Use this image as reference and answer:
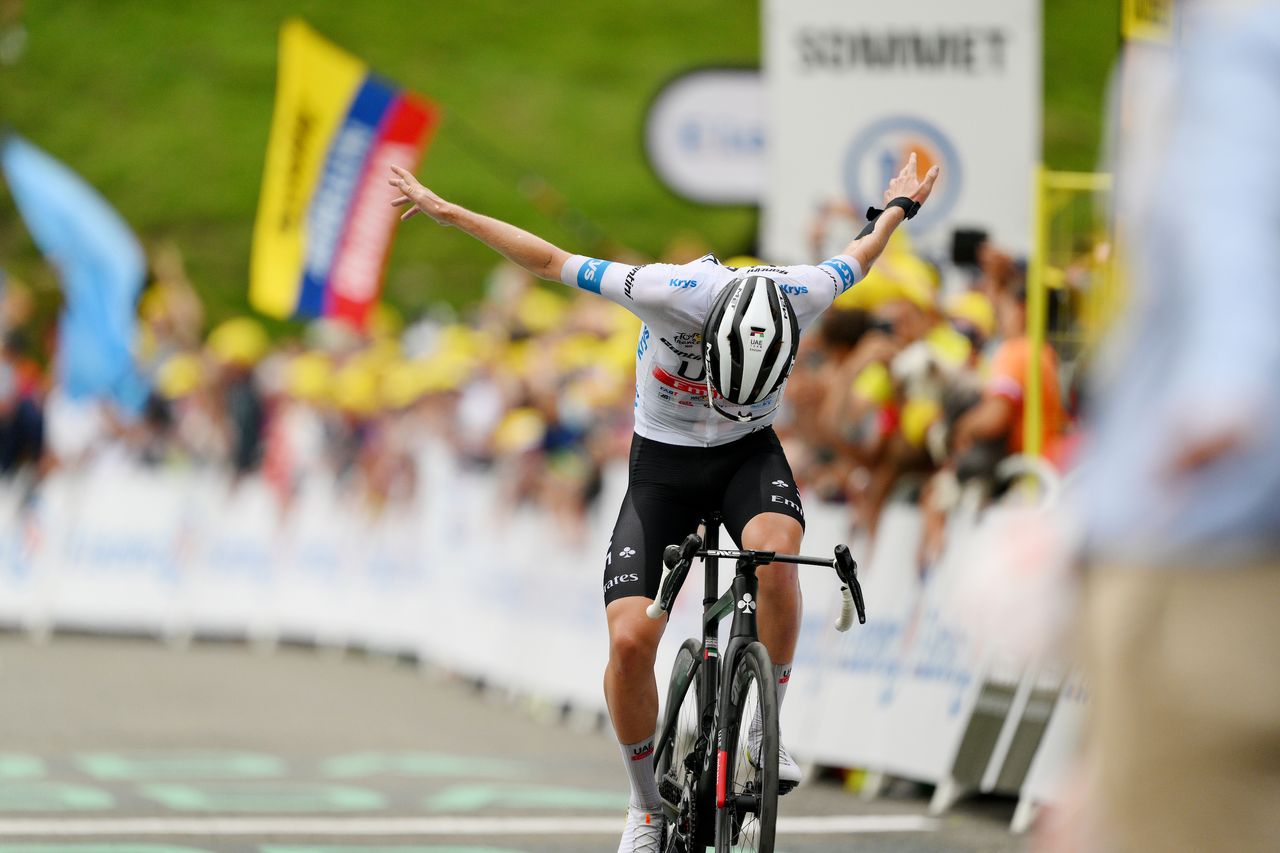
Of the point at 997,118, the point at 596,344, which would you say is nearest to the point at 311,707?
the point at 596,344

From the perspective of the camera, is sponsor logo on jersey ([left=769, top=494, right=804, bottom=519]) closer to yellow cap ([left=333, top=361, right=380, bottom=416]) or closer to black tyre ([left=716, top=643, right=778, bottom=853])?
black tyre ([left=716, top=643, right=778, bottom=853])

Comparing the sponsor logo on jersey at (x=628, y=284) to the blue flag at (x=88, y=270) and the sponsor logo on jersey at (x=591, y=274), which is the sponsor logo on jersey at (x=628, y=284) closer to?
the sponsor logo on jersey at (x=591, y=274)

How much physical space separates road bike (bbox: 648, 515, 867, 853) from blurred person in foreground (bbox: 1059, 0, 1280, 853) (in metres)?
3.52

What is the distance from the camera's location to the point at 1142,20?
8242mm

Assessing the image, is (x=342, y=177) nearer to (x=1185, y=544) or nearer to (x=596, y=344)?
(x=596, y=344)

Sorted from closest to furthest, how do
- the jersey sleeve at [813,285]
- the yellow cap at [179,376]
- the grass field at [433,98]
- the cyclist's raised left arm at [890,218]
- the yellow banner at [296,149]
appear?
the jersey sleeve at [813,285] < the cyclist's raised left arm at [890,218] < the yellow banner at [296,149] < the yellow cap at [179,376] < the grass field at [433,98]

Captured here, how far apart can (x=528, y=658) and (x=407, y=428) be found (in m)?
4.19

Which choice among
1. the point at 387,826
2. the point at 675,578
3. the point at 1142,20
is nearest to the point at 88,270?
the point at 387,826

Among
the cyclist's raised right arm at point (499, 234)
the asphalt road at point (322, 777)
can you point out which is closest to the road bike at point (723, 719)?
the cyclist's raised right arm at point (499, 234)

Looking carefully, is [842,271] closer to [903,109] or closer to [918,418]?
[918,418]

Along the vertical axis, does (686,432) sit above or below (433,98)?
below

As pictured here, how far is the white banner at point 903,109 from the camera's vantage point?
38.7 ft

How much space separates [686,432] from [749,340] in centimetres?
79

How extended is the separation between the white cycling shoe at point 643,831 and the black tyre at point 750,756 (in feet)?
1.66
